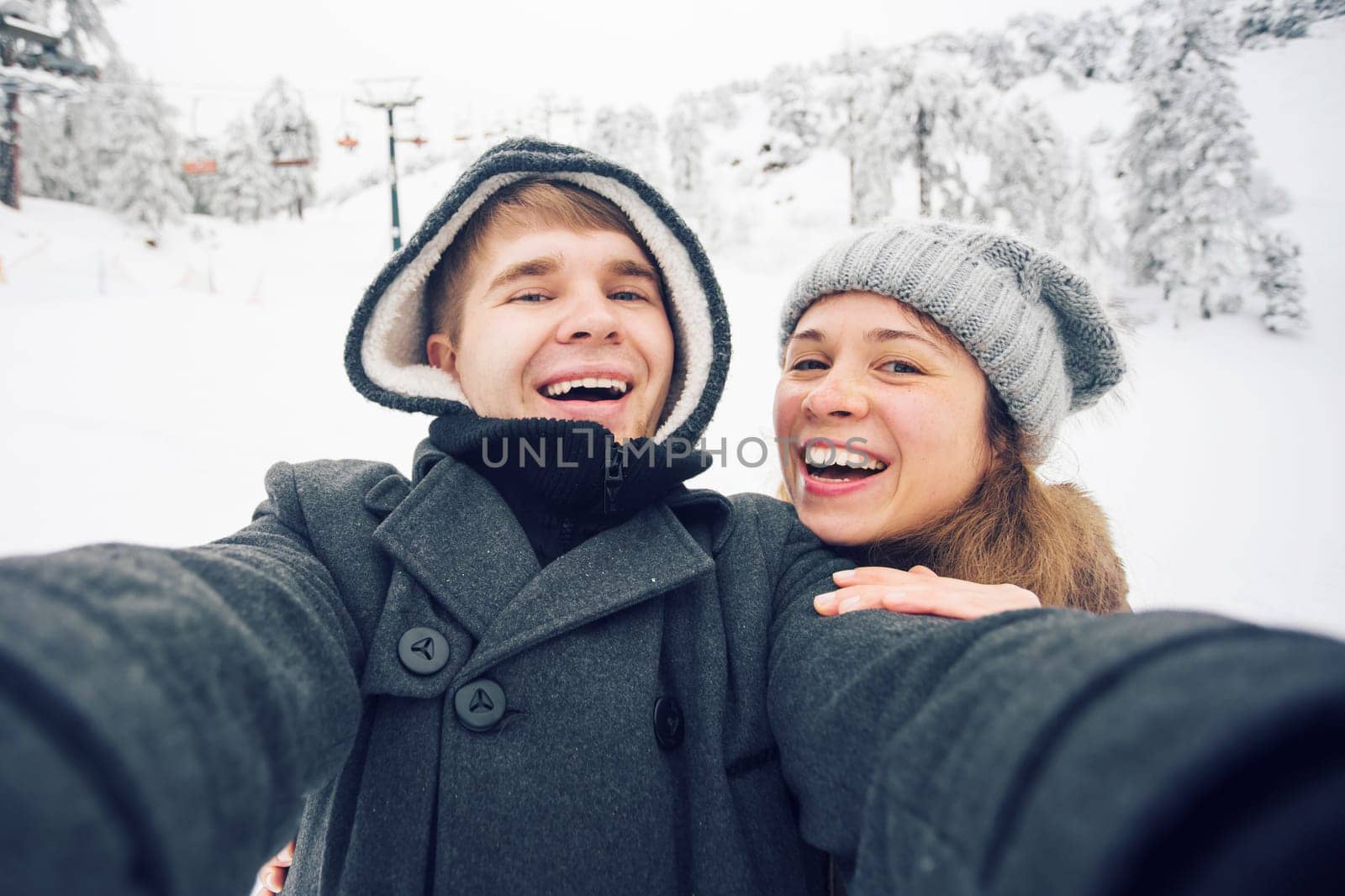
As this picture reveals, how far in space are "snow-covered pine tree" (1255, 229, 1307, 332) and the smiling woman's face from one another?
56.9 feet

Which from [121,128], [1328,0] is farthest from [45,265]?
[1328,0]

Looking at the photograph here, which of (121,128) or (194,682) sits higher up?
(121,128)

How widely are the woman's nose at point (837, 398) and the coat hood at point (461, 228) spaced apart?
0.36 metres

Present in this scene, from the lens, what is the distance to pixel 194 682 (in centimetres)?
66

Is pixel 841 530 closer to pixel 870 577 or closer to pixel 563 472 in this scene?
pixel 870 577

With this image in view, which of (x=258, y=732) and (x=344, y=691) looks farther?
(x=344, y=691)

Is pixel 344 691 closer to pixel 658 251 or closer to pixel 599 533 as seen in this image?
pixel 599 533

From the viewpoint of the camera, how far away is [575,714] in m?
1.30

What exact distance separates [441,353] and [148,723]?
1756 mm

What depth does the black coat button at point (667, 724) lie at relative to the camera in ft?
4.41

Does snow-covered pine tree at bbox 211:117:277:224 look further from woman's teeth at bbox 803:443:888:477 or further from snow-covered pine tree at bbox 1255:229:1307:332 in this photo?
snow-covered pine tree at bbox 1255:229:1307:332

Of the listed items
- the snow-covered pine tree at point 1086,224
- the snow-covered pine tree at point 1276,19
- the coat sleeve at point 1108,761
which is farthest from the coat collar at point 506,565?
the snow-covered pine tree at point 1276,19

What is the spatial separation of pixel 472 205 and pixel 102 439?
6.08m

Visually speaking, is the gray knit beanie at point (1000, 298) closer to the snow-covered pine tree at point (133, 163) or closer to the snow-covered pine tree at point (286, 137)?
the snow-covered pine tree at point (133, 163)
